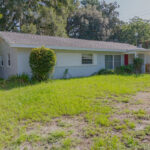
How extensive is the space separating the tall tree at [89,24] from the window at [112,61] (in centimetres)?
1366

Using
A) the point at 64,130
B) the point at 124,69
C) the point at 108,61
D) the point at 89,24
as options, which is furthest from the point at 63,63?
the point at 89,24

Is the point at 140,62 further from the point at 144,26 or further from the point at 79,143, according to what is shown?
the point at 144,26

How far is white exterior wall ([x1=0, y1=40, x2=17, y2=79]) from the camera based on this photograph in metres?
9.22

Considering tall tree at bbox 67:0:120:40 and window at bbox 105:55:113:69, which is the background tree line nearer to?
tall tree at bbox 67:0:120:40

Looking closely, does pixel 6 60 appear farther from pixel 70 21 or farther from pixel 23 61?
pixel 70 21

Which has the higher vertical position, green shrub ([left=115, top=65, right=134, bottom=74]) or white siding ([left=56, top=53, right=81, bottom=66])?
white siding ([left=56, top=53, right=81, bottom=66])

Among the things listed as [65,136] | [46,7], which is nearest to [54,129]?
[65,136]

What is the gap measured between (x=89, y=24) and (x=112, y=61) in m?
14.9

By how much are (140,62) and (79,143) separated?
12.5 metres

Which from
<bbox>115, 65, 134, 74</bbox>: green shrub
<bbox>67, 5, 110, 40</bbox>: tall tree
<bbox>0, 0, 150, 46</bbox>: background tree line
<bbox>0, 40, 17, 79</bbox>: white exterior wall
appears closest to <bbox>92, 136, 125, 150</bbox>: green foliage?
<bbox>0, 40, 17, 79</bbox>: white exterior wall

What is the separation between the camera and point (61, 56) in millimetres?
10453

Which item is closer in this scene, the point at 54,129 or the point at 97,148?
the point at 97,148

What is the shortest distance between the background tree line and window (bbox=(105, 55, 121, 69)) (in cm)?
984

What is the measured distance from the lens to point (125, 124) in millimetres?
3039
